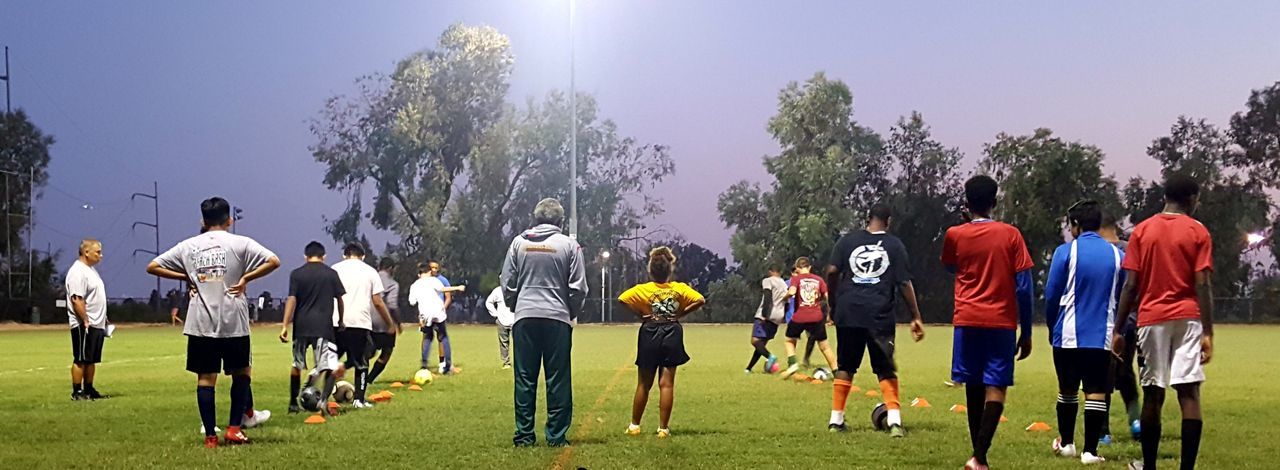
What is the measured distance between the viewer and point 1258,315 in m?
65.4

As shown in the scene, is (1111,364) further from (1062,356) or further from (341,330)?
(341,330)

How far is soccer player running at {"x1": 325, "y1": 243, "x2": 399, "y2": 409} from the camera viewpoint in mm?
14102

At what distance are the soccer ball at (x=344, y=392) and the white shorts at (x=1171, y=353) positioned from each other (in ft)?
30.0

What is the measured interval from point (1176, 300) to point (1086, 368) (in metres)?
1.50

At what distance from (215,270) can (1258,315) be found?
216 ft

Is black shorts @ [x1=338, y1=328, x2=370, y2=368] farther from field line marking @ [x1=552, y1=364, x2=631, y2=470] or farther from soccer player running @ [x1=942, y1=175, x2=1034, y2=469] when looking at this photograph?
soccer player running @ [x1=942, y1=175, x2=1034, y2=469]

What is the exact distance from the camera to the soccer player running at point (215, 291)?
10.1m

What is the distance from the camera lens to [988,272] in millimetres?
8523

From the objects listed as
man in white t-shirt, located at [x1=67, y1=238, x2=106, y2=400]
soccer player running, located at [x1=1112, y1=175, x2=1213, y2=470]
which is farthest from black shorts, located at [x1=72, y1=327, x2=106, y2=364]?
soccer player running, located at [x1=1112, y1=175, x2=1213, y2=470]

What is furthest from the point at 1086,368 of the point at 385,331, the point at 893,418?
the point at 385,331

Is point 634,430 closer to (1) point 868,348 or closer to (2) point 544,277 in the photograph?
(2) point 544,277

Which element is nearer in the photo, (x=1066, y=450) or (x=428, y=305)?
(x=1066, y=450)

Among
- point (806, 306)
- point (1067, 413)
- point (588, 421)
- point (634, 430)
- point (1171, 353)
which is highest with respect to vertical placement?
point (1171, 353)

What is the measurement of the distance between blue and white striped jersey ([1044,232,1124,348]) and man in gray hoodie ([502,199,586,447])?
369 cm
